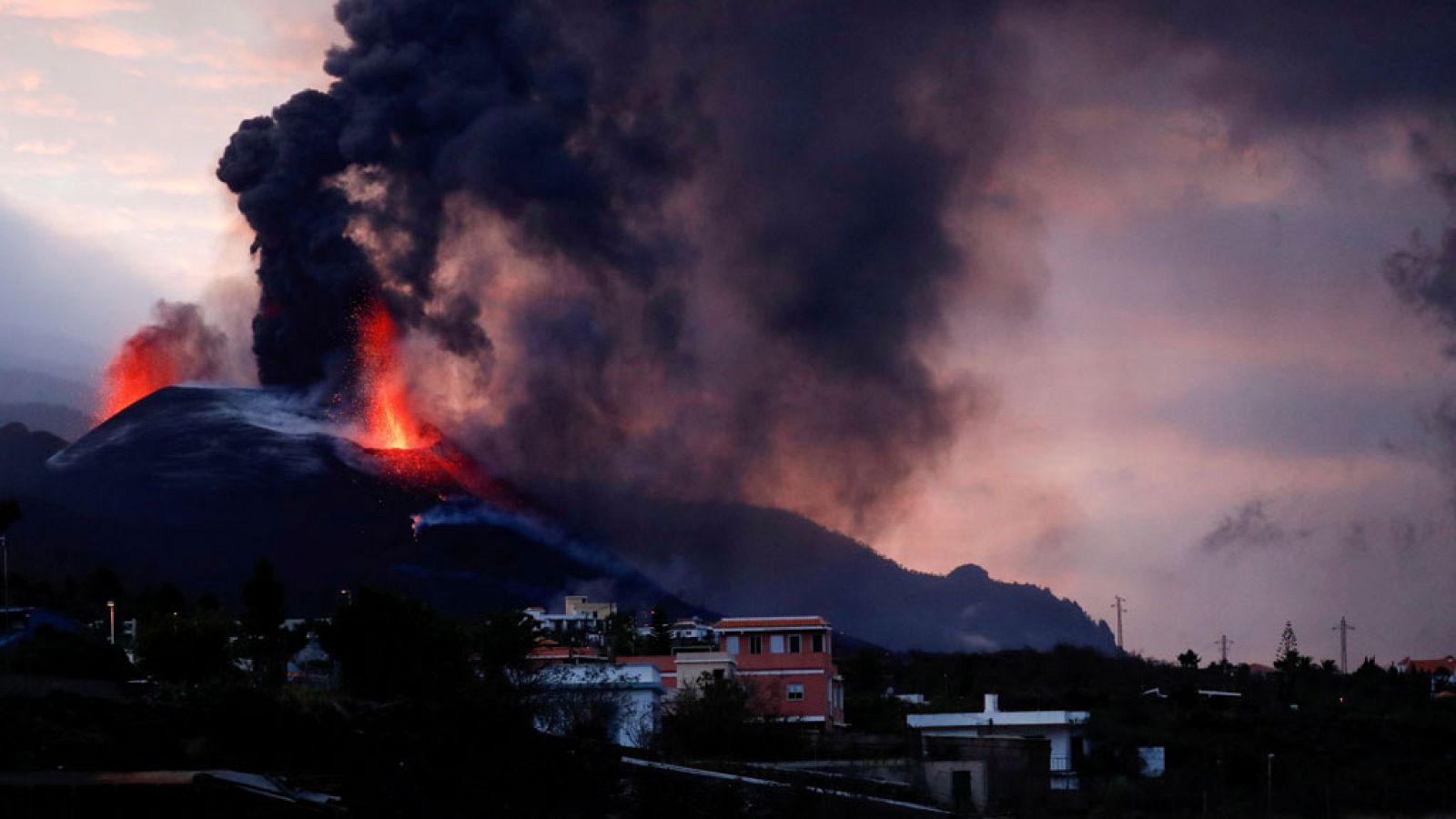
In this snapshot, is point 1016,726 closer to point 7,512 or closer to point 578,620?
point 7,512

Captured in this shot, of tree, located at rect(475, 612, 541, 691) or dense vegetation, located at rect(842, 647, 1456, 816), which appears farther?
dense vegetation, located at rect(842, 647, 1456, 816)

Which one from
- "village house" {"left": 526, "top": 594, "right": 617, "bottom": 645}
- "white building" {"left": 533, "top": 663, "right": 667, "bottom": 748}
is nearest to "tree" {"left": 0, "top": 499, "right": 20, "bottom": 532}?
"white building" {"left": 533, "top": 663, "right": 667, "bottom": 748}

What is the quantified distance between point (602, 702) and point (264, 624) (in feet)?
39.7

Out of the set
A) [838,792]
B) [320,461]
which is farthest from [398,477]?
[838,792]

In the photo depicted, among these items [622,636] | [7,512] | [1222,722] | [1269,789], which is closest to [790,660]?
[1222,722]

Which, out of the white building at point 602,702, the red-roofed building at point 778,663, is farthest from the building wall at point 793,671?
the white building at point 602,702

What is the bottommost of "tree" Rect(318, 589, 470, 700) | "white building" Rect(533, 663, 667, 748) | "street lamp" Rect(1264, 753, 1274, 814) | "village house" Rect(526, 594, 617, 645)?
"street lamp" Rect(1264, 753, 1274, 814)

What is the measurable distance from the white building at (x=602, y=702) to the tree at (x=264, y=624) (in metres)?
8.16

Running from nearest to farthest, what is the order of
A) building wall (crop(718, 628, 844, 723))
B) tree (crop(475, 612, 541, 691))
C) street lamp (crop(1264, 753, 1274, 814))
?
1. tree (crop(475, 612, 541, 691))
2. street lamp (crop(1264, 753, 1274, 814))
3. building wall (crop(718, 628, 844, 723))

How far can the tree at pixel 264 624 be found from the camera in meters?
55.4

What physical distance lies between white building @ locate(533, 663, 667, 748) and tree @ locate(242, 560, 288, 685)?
26.8 feet

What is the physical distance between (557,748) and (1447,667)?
11298 cm

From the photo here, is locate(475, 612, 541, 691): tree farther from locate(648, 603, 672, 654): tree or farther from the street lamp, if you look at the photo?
locate(648, 603, 672, 654): tree

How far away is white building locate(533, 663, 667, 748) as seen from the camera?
46781 mm
